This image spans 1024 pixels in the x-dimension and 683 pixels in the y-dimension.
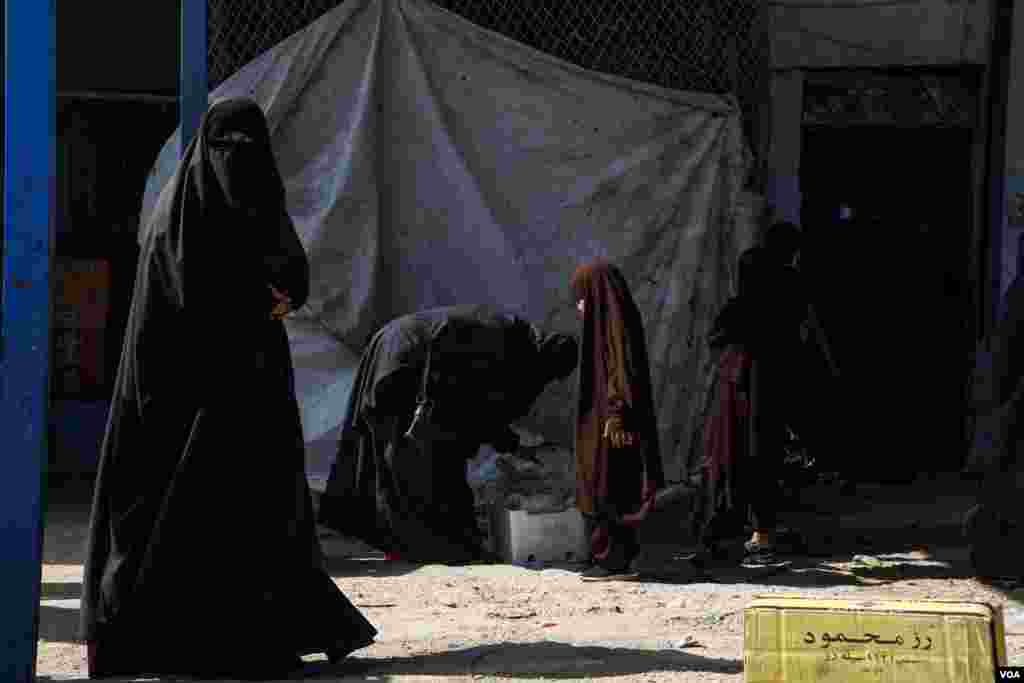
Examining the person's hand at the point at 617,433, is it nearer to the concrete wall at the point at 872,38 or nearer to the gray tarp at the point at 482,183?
the gray tarp at the point at 482,183

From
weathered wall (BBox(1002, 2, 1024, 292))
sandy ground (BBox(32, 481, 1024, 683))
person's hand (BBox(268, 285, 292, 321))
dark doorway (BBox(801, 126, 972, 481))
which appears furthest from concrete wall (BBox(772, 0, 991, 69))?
person's hand (BBox(268, 285, 292, 321))

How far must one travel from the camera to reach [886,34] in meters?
11.0

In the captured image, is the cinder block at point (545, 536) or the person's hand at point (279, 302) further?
the cinder block at point (545, 536)

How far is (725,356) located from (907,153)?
11.5 ft

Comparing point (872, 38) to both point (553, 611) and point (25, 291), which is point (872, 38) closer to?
point (553, 611)

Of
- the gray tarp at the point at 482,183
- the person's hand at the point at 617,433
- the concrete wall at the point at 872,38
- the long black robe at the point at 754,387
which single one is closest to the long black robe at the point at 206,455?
the person's hand at the point at 617,433

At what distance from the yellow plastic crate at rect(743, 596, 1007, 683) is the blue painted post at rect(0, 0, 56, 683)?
6.07ft

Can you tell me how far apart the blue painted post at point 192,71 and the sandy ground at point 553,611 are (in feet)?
5.52

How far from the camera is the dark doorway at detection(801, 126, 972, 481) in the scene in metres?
11.3

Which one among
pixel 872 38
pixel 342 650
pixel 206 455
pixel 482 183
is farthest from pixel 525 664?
pixel 872 38

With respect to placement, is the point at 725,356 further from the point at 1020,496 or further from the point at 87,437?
the point at 87,437

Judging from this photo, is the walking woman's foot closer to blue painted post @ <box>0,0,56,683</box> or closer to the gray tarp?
blue painted post @ <box>0,0,56,683</box>

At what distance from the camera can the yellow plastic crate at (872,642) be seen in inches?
166

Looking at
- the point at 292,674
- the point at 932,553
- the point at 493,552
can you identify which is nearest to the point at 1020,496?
the point at 932,553
